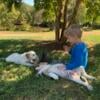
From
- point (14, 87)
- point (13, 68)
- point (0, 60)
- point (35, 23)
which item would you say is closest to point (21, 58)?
point (13, 68)

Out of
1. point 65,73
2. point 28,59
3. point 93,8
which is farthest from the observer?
point 93,8

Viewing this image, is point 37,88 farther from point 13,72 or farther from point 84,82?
point 13,72

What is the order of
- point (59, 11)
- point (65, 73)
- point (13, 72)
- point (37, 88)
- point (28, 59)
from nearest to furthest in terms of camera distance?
point (37, 88)
point (65, 73)
point (13, 72)
point (28, 59)
point (59, 11)

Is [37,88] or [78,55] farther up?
[78,55]

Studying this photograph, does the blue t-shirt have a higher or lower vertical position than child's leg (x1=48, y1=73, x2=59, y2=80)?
higher

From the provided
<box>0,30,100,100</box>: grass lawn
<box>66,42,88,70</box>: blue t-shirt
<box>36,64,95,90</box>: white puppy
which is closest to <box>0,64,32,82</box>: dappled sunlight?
<box>0,30,100,100</box>: grass lawn

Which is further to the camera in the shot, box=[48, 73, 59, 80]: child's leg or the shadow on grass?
box=[48, 73, 59, 80]: child's leg

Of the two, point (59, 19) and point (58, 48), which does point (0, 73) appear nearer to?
point (58, 48)

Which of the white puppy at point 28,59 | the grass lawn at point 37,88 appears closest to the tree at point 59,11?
the white puppy at point 28,59

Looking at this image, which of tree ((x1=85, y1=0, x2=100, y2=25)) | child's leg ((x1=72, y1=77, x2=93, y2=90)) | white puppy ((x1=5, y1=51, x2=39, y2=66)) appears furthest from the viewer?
tree ((x1=85, y1=0, x2=100, y2=25))

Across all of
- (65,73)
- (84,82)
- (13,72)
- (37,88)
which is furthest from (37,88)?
(13,72)

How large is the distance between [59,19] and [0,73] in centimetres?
644

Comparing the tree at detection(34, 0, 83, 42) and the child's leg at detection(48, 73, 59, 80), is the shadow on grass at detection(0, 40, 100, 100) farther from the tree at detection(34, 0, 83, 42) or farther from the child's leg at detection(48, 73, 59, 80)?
the tree at detection(34, 0, 83, 42)

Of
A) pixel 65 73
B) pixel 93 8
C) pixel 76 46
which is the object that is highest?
pixel 76 46
